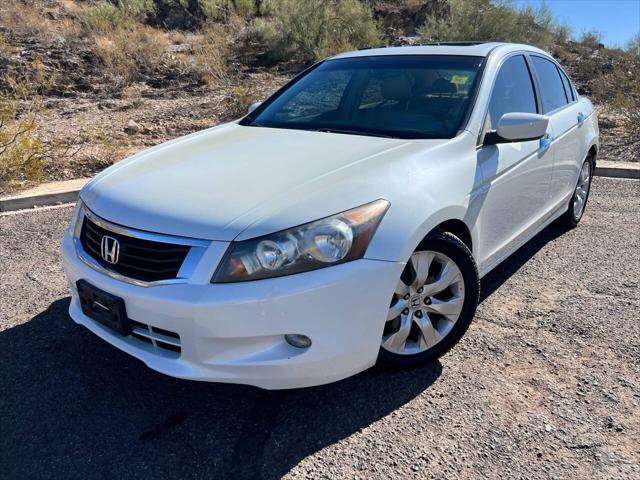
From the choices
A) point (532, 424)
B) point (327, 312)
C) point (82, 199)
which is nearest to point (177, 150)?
point (82, 199)

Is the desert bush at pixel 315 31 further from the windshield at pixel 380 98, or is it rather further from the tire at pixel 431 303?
the tire at pixel 431 303

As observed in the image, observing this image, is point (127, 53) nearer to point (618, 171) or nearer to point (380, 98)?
point (618, 171)

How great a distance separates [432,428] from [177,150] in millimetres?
2085

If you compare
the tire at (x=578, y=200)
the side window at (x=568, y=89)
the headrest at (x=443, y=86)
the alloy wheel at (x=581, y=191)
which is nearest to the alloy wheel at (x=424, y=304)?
the headrest at (x=443, y=86)

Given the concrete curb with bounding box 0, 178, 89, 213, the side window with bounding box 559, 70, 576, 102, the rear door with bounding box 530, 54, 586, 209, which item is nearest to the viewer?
the rear door with bounding box 530, 54, 586, 209

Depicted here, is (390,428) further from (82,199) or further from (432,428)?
(82,199)

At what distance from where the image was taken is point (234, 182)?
8.47ft

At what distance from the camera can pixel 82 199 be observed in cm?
290

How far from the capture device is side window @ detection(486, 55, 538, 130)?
3.35m

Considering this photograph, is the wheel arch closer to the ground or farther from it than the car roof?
closer to the ground

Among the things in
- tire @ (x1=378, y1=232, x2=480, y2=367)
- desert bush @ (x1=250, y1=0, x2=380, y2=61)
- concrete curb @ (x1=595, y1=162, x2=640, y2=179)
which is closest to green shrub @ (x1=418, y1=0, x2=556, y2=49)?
desert bush @ (x1=250, y1=0, x2=380, y2=61)

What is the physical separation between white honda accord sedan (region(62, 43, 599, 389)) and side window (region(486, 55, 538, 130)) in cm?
2

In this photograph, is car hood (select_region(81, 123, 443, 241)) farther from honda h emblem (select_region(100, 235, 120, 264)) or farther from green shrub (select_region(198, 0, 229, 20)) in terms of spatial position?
green shrub (select_region(198, 0, 229, 20))

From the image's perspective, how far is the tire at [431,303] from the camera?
262 cm
